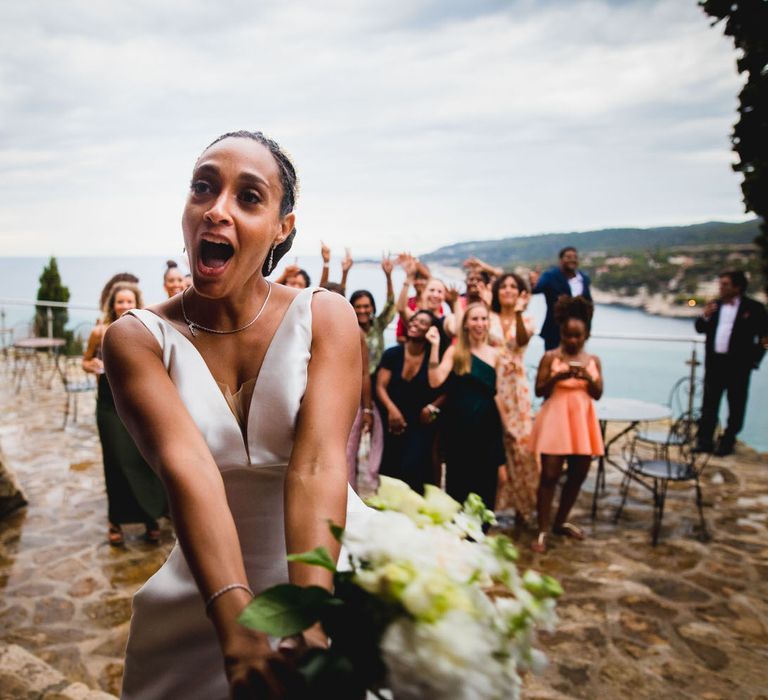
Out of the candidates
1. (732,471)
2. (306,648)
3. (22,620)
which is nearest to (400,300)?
(22,620)

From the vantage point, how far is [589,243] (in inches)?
380

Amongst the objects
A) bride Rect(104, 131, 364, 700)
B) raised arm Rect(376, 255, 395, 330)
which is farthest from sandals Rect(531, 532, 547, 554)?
bride Rect(104, 131, 364, 700)

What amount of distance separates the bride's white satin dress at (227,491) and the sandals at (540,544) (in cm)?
392

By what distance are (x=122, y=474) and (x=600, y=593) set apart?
374 cm

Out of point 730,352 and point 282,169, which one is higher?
point 282,169

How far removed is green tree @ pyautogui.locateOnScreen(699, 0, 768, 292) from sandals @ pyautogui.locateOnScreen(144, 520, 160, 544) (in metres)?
4.74

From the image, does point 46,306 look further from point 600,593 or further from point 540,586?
point 540,586

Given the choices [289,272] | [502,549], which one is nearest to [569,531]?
[289,272]

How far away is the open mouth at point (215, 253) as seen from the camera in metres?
1.29

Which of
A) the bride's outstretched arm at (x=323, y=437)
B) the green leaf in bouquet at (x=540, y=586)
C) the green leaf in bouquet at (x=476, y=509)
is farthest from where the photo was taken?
the bride's outstretched arm at (x=323, y=437)

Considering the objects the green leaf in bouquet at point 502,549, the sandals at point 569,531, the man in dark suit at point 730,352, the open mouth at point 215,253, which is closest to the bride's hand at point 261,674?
the green leaf in bouquet at point 502,549

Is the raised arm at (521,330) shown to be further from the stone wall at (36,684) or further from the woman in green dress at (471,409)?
the stone wall at (36,684)

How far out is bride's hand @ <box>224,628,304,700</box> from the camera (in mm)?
860

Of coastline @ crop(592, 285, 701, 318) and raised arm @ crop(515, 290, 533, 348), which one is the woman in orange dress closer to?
raised arm @ crop(515, 290, 533, 348)
